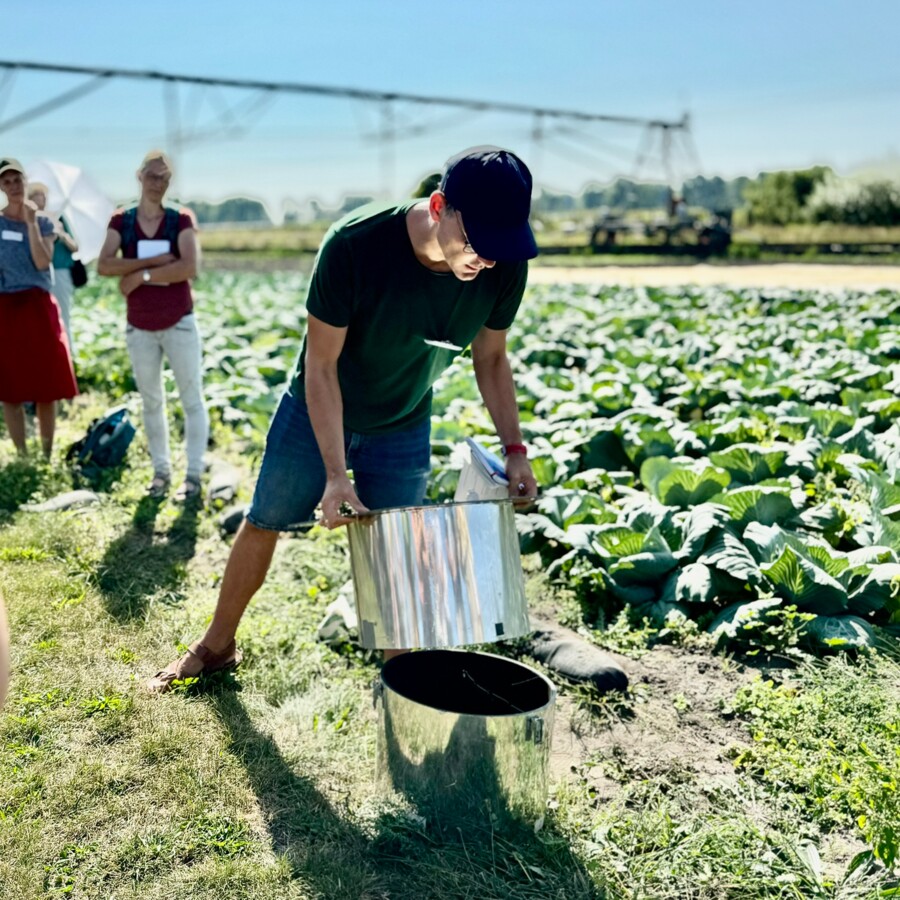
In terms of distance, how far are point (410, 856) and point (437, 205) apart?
1739mm

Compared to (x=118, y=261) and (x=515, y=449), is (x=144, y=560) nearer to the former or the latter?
(x=118, y=261)

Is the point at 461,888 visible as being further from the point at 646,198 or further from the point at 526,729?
the point at 646,198

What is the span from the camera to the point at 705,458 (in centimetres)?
521

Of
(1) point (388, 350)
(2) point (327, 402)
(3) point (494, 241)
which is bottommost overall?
(2) point (327, 402)

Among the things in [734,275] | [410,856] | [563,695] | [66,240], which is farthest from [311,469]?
[734,275]

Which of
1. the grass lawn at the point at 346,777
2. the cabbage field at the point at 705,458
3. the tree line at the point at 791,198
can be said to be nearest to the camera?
the grass lawn at the point at 346,777

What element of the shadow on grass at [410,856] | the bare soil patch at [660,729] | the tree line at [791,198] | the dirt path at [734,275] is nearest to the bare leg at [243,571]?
the shadow on grass at [410,856]

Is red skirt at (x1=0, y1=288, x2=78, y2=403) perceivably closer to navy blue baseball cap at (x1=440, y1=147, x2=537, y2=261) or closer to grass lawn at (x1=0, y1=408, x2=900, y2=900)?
grass lawn at (x1=0, y1=408, x2=900, y2=900)

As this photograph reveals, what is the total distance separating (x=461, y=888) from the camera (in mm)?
2516

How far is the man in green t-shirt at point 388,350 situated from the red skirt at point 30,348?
10.9ft

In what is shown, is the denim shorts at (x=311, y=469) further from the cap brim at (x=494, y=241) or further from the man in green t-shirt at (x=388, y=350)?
the cap brim at (x=494, y=241)

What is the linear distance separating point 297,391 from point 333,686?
48.2 inches

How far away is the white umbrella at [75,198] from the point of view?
29.1 feet

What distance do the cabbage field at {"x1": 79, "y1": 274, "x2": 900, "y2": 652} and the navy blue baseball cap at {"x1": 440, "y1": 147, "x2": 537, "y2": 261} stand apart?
6.79ft
